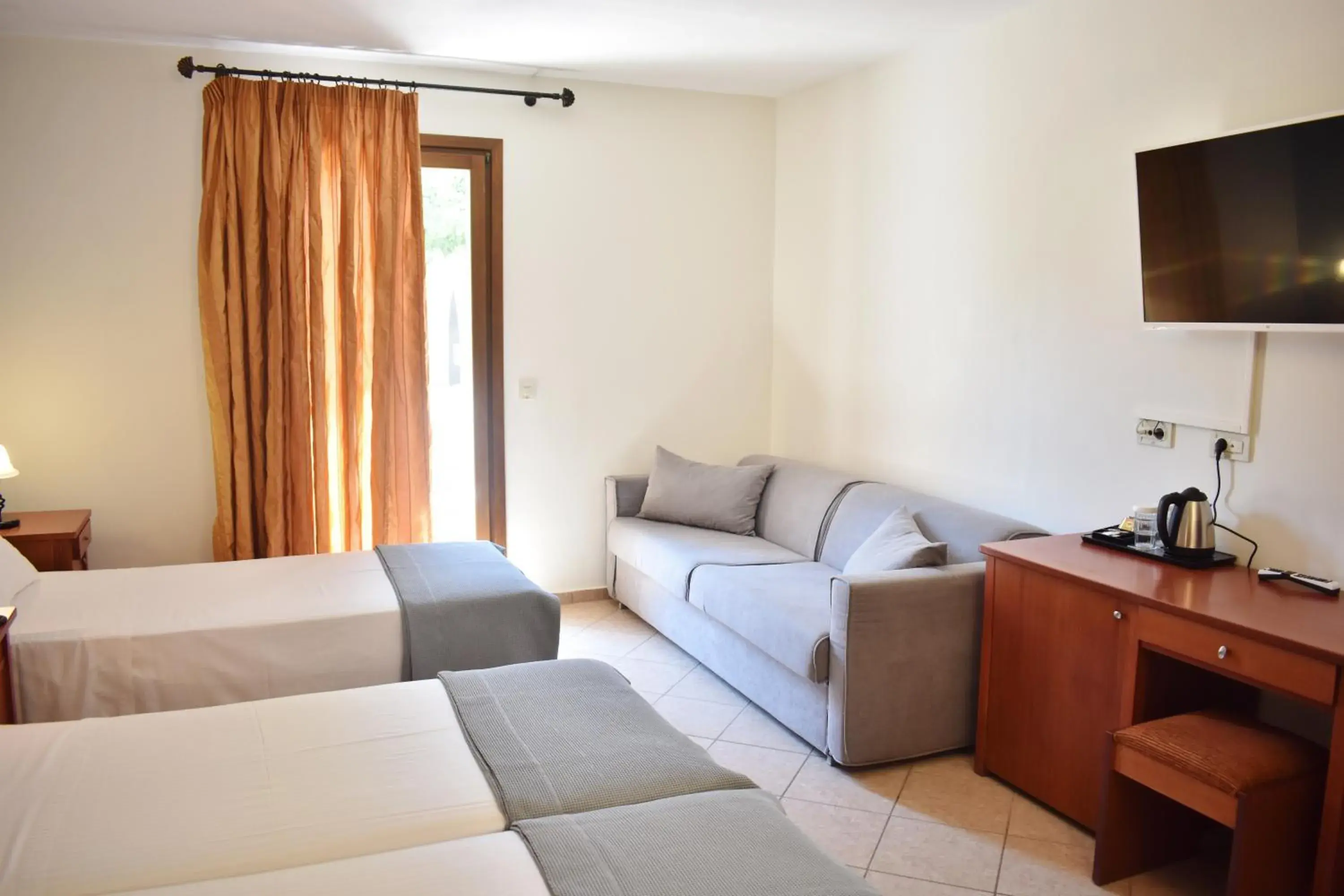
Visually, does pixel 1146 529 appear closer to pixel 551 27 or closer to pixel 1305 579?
pixel 1305 579

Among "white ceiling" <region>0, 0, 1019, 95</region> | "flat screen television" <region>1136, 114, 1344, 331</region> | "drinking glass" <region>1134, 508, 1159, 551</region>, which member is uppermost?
"white ceiling" <region>0, 0, 1019, 95</region>

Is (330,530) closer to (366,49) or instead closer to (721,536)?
(721,536)

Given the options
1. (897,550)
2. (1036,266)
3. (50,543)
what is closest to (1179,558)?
(897,550)

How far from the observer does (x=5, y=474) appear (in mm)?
3830

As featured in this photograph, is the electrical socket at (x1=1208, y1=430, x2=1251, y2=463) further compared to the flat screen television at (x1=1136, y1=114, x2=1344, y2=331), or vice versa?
the electrical socket at (x1=1208, y1=430, x2=1251, y2=463)

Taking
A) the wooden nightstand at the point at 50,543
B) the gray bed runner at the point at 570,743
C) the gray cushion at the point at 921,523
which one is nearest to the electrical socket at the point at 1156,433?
the gray cushion at the point at 921,523

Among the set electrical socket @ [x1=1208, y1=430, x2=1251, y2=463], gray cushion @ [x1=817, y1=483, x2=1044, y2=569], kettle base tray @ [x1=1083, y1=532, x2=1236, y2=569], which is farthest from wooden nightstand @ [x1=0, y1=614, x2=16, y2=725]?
electrical socket @ [x1=1208, y1=430, x2=1251, y2=463]

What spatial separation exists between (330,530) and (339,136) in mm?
1757

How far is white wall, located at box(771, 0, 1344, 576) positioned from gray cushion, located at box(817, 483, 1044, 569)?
206 millimetres

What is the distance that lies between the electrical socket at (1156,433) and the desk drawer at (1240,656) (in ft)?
2.49

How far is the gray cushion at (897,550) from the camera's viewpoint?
335 cm

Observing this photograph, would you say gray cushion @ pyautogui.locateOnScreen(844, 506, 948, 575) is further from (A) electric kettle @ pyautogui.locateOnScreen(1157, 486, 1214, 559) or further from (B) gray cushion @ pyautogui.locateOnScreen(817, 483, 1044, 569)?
(A) electric kettle @ pyautogui.locateOnScreen(1157, 486, 1214, 559)

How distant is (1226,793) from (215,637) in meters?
2.68

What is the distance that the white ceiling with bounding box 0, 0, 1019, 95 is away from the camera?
3.64 metres
